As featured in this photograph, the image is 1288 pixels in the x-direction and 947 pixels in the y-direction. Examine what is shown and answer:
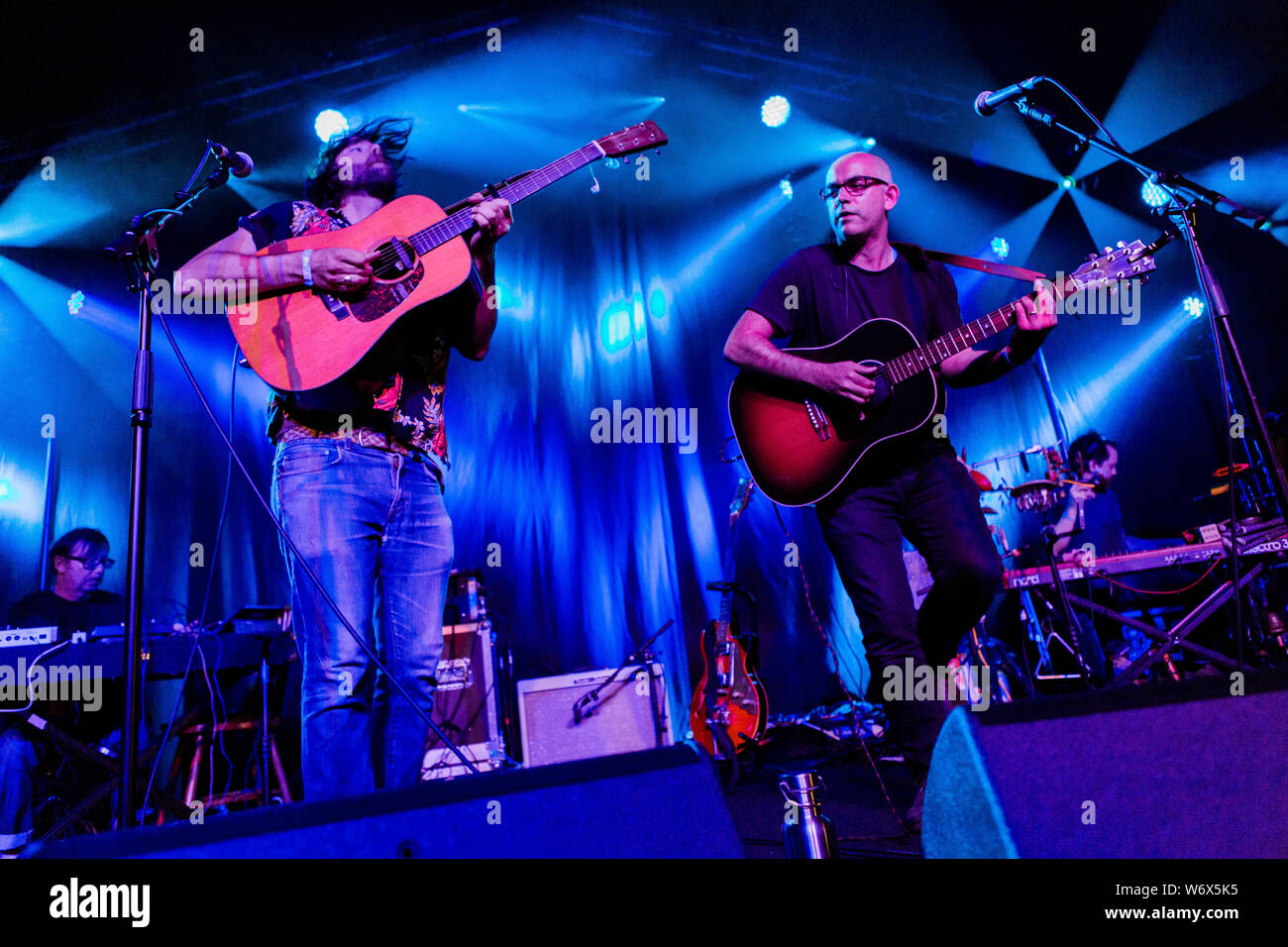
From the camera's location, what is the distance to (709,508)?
6.28 metres

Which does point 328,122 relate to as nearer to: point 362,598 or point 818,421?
point 818,421

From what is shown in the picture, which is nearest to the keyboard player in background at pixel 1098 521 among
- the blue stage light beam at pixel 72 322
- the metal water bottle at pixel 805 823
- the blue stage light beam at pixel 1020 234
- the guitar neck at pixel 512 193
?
the blue stage light beam at pixel 1020 234

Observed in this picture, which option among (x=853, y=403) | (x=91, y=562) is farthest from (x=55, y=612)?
(x=853, y=403)

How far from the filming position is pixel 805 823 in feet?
5.24

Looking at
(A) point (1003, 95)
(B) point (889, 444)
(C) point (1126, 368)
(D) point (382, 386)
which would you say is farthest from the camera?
(C) point (1126, 368)

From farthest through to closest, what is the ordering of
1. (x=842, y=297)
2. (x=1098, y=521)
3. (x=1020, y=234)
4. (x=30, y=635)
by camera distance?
1. (x=1020, y=234)
2. (x=1098, y=521)
3. (x=30, y=635)
4. (x=842, y=297)

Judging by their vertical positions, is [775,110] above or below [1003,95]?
above

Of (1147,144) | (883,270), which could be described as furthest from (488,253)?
(1147,144)

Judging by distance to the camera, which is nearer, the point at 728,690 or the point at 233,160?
the point at 233,160

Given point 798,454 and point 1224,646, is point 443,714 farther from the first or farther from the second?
point 1224,646

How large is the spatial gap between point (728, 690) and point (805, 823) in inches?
131

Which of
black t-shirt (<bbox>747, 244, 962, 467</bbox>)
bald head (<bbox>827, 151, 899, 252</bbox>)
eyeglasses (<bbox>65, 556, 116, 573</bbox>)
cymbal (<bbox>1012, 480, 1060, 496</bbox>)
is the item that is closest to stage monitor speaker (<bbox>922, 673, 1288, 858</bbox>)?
→ black t-shirt (<bbox>747, 244, 962, 467</bbox>)

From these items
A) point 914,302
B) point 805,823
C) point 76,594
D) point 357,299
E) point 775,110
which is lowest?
Result: point 805,823
